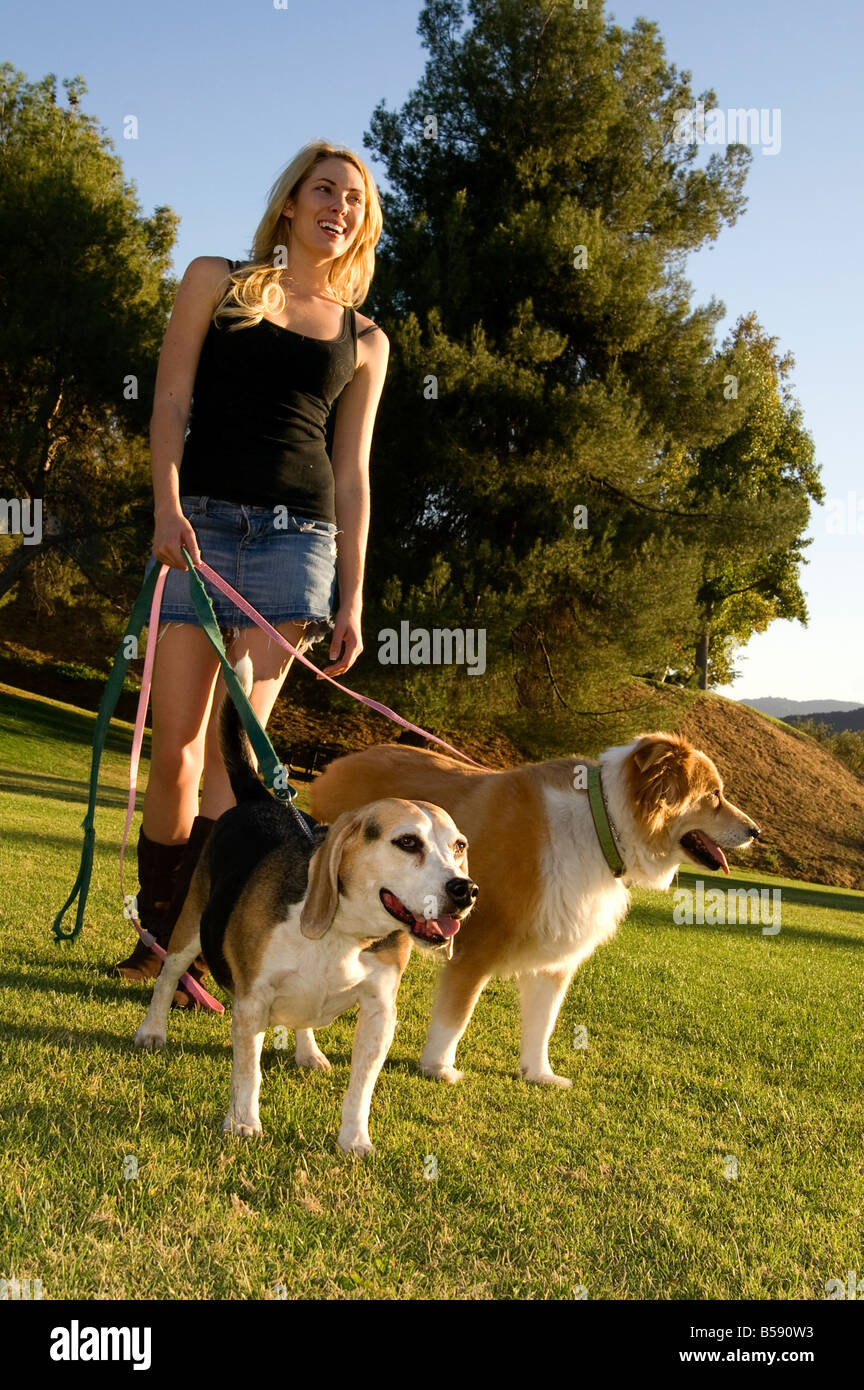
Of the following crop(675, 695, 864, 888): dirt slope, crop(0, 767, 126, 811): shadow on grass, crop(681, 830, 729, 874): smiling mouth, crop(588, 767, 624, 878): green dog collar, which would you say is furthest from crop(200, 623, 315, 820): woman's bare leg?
crop(675, 695, 864, 888): dirt slope

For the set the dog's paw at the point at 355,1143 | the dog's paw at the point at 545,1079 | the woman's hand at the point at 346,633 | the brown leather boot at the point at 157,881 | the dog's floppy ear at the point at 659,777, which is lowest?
the dog's paw at the point at 545,1079

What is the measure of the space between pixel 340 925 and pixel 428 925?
346 millimetres

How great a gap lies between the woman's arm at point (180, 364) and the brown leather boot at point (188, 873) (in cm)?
118

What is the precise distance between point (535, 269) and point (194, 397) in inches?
679

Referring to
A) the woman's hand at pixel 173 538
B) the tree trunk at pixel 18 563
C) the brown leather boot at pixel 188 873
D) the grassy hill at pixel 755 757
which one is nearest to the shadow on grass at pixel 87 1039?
the brown leather boot at pixel 188 873

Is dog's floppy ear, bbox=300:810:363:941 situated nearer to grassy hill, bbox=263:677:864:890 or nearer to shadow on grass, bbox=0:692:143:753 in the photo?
grassy hill, bbox=263:677:864:890

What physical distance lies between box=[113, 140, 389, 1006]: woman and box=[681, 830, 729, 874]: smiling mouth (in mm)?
1920

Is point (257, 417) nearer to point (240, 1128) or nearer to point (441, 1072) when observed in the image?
point (240, 1128)

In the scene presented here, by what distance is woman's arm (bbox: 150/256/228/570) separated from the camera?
14.0ft

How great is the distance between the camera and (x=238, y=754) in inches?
168

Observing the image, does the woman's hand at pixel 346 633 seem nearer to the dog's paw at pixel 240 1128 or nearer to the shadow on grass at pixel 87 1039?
the shadow on grass at pixel 87 1039

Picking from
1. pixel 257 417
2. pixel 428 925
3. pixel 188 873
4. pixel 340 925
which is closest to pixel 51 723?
pixel 188 873

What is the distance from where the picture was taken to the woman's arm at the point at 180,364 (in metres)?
4.28
